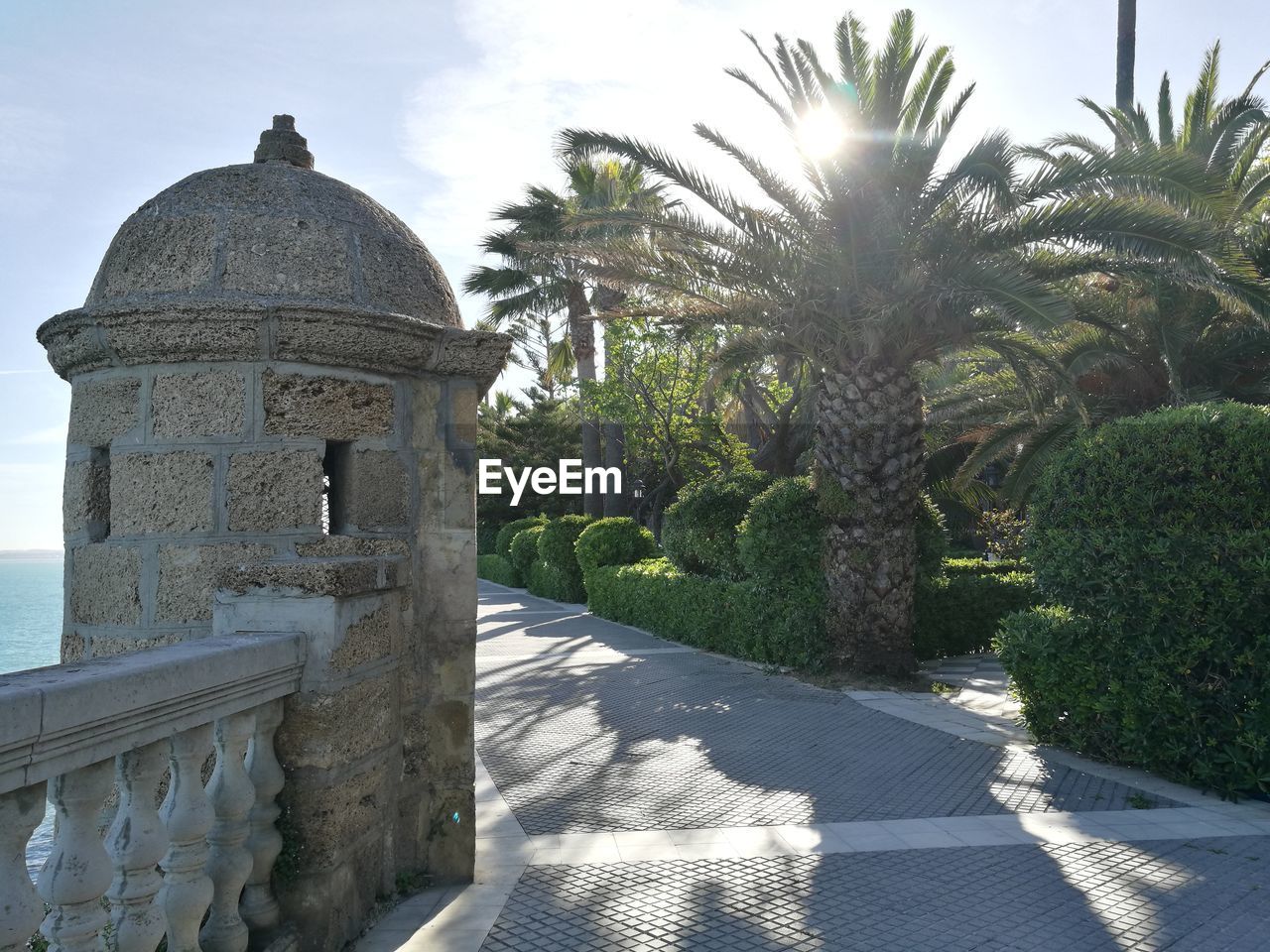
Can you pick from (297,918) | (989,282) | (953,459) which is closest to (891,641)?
(989,282)

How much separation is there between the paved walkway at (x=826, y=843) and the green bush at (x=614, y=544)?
8969 mm

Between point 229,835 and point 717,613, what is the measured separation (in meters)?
9.42

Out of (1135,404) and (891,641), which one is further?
(1135,404)

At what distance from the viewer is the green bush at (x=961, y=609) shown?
1114 centimetres

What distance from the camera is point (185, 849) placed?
8.07ft

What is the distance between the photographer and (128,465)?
3.28 metres

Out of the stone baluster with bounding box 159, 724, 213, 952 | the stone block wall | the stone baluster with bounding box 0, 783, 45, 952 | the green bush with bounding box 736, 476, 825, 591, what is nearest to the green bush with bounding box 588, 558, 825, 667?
the green bush with bounding box 736, 476, 825, 591

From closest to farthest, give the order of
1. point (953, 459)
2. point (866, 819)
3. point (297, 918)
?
point (297, 918), point (866, 819), point (953, 459)

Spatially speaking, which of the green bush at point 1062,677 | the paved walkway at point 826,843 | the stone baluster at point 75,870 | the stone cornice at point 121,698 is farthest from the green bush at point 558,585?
the stone baluster at point 75,870

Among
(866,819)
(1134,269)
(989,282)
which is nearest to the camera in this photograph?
(866,819)

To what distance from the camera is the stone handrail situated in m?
1.83

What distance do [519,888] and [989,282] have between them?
6674mm

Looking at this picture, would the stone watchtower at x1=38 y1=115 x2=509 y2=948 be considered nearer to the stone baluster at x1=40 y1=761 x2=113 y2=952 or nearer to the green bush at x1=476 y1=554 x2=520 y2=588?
the stone baluster at x1=40 y1=761 x2=113 y2=952

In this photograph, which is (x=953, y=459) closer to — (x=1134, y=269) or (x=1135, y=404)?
(x=1135, y=404)
